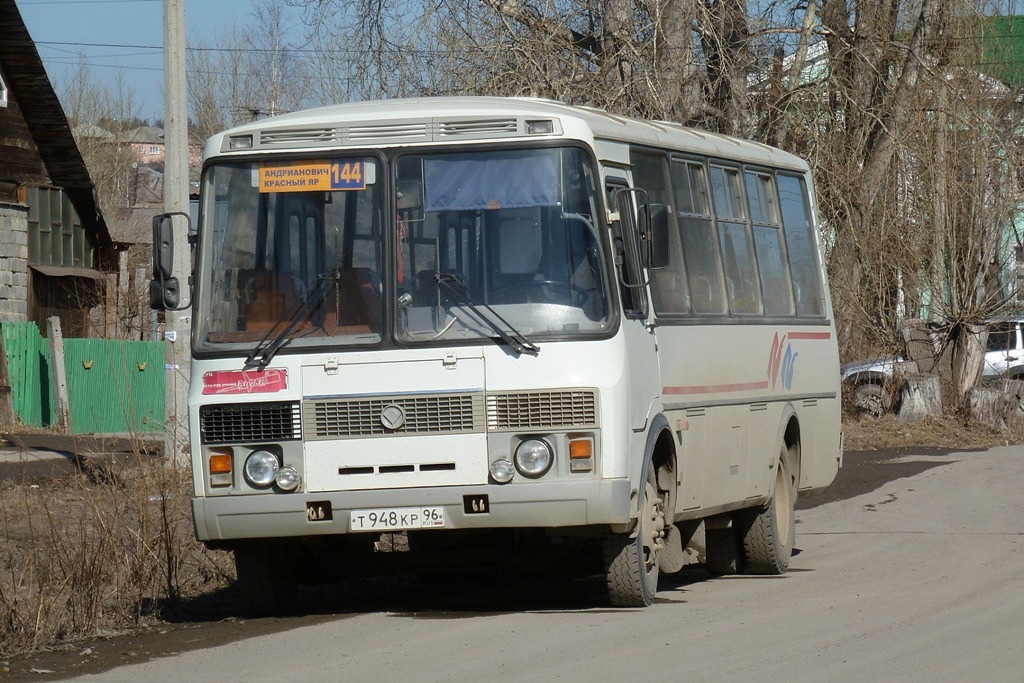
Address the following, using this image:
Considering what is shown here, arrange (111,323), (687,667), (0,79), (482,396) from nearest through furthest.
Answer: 1. (687,667)
2. (482,396)
3. (0,79)
4. (111,323)

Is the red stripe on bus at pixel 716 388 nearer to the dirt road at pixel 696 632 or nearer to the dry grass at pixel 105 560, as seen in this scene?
the dirt road at pixel 696 632

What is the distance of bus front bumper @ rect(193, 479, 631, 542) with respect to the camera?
9250 millimetres

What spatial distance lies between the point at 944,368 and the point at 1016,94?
4.37 m

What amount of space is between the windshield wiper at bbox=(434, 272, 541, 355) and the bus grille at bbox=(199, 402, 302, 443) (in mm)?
1050

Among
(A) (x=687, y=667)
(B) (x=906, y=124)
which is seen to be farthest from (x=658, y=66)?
(A) (x=687, y=667)

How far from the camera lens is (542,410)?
9.30 meters

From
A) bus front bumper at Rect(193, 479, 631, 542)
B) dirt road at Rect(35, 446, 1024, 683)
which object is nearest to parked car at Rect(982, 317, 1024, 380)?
dirt road at Rect(35, 446, 1024, 683)

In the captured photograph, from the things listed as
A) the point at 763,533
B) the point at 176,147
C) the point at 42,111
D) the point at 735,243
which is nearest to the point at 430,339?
the point at 735,243

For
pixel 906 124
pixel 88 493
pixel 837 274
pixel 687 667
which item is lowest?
pixel 687 667

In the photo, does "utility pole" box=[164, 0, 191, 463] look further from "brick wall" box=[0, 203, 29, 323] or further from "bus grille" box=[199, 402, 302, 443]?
"brick wall" box=[0, 203, 29, 323]

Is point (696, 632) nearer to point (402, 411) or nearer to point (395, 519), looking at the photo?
point (395, 519)

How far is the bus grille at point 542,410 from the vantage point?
30.5 feet

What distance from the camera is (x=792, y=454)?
13.3m

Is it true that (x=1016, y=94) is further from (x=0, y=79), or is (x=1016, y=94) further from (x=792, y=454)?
(x=0, y=79)
